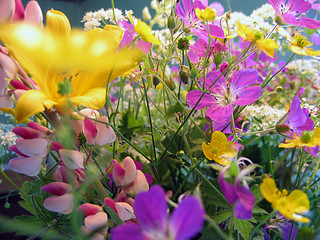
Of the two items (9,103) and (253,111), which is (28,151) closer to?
(9,103)

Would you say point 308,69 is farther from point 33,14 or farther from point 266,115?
point 33,14

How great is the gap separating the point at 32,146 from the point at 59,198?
0.05 m

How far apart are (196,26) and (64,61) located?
255mm

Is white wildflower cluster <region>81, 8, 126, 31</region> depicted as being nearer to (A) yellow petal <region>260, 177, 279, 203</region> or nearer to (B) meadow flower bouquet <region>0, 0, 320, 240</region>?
(B) meadow flower bouquet <region>0, 0, 320, 240</region>

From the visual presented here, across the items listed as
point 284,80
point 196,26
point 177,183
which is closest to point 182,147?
point 177,183

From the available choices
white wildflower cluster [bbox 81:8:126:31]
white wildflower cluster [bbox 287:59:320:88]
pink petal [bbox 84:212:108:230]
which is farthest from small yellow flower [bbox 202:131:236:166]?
white wildflower cluster [bbox 287:59:320:88]

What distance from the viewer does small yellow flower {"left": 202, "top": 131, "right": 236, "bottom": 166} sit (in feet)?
0.88

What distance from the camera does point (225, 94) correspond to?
0.32 m

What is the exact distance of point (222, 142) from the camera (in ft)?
0.89

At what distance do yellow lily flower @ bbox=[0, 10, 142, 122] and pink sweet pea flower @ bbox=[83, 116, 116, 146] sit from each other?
0.09 ft

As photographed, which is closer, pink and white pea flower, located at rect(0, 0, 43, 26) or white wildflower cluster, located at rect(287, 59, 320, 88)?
pink and white pea flower, located at rect(0, 0, 43, 26)

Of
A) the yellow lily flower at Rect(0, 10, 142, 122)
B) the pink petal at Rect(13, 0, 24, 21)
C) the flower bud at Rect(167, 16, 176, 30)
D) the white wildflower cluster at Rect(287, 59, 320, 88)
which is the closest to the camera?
the yellow lily flower at Rect(0, 10, 142, 122)

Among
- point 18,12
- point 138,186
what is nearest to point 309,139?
point 138,186

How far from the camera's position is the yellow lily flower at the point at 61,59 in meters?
0.12
